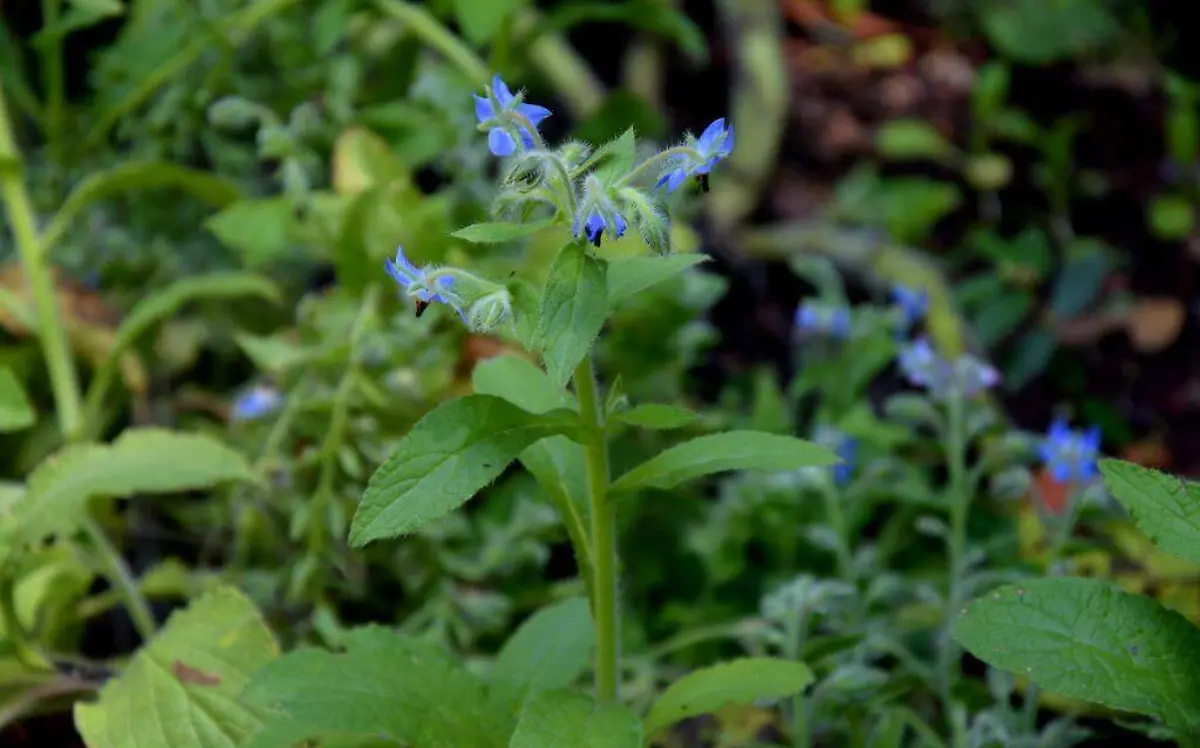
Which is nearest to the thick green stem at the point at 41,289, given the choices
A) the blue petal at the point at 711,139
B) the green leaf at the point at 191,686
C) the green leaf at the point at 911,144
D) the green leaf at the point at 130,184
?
the green leaf at the point at 130,184

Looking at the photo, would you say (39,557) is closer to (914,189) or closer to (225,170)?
(225,170)

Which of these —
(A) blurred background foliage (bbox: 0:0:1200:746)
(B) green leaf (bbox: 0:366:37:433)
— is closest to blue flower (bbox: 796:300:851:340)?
(A) blurred background foliage (bbox: 0:0:1200:746)

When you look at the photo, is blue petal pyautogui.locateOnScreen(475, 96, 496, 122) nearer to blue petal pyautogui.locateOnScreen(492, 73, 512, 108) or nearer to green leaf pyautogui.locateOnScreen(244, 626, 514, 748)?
blue petal pyautogui.locateOnScreen(492, 73, 512, 108)

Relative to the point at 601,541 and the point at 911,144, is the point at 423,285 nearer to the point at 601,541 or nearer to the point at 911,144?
the point at 601,541

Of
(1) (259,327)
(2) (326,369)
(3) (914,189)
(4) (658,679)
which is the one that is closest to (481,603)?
(4) (658,679)

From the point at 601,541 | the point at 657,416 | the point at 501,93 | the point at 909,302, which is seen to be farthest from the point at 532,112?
the point at 909,302

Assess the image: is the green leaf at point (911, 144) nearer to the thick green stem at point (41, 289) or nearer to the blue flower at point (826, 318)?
the blue flower at point (826, 318)
